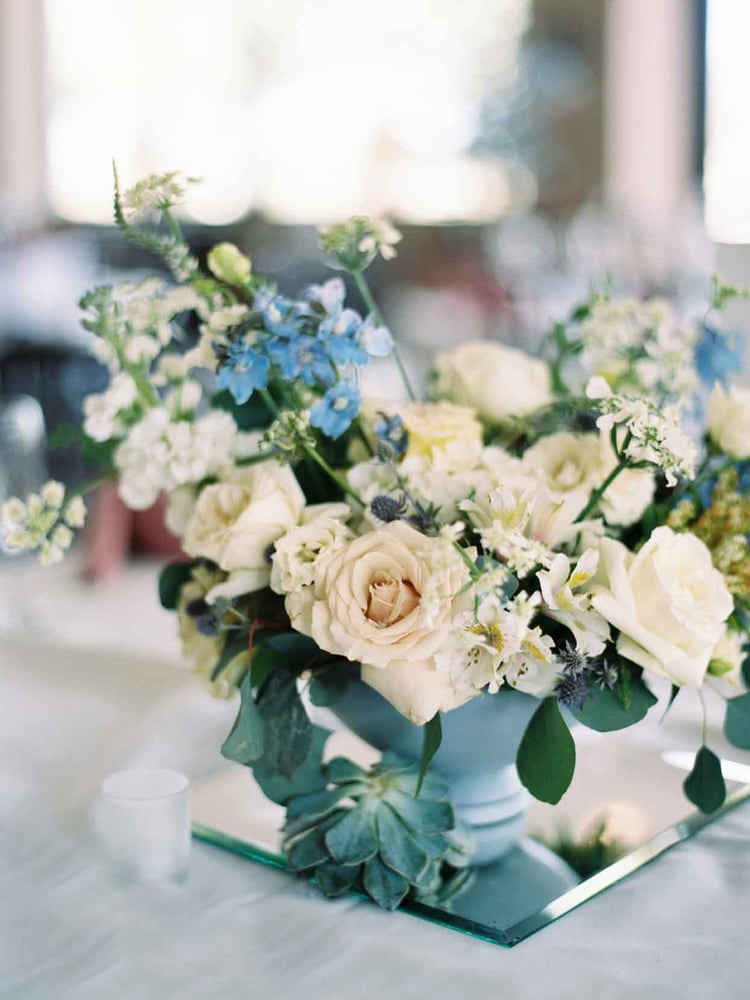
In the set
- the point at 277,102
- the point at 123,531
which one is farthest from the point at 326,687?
the point at 277,102

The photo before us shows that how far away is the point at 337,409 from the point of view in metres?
0.72

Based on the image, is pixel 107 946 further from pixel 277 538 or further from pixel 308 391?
pixel 308 391

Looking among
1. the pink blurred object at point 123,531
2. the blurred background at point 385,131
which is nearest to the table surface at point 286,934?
the pink blurred object at point 123,531

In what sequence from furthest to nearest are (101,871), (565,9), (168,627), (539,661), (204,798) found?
1. (565,9)
2. (168,627)
3. (204,798)
4. (101,871)
5. (539,661)

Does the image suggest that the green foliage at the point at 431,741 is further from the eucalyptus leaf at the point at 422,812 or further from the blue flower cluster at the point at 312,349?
the blue flower cluster at the point at 312,349

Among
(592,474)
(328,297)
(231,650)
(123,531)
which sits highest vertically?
(328,297)

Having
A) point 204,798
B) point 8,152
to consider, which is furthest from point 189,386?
point 8,152

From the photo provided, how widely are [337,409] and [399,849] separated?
0.86 ft

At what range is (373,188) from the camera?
6035mm

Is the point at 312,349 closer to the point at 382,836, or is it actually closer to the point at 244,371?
the point at 244,371

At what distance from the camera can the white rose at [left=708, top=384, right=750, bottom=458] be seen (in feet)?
2.59

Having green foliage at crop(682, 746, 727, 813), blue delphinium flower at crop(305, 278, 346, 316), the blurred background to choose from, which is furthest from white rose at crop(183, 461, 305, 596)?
the blurred background

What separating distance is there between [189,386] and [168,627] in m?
0.58

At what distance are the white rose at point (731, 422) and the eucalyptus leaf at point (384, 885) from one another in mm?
351
